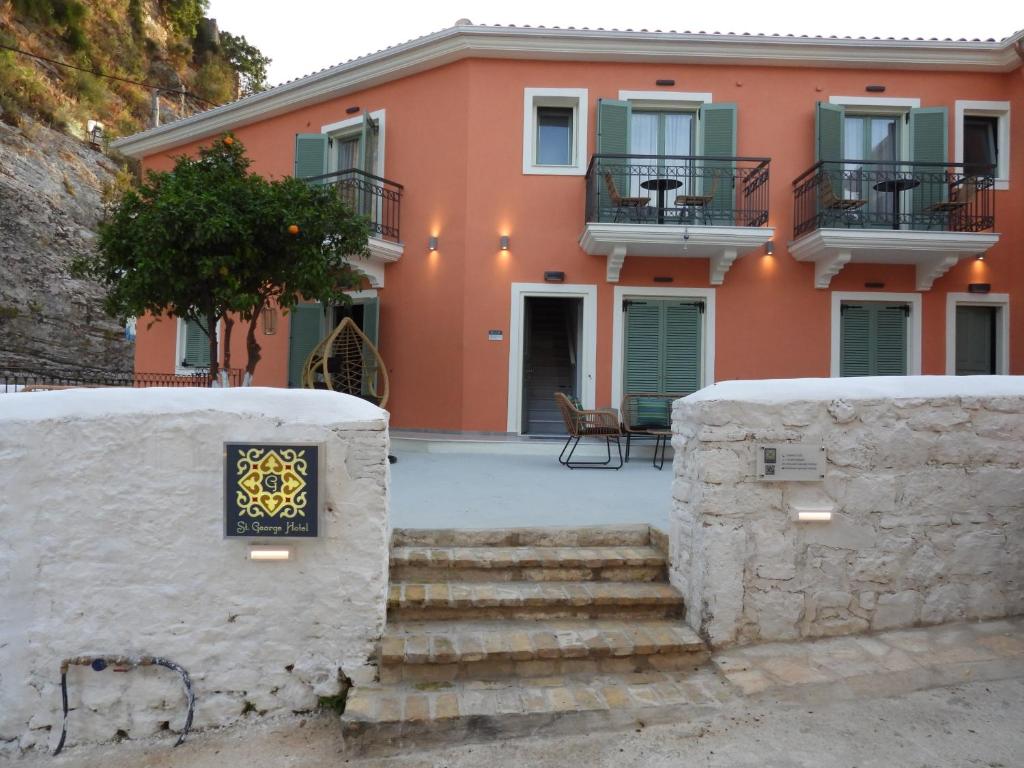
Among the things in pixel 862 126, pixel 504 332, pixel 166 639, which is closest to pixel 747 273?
pixel 862 126

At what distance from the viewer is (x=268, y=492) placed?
2.62 meters

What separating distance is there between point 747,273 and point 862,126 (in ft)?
9.62

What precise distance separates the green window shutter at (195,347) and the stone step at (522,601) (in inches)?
368

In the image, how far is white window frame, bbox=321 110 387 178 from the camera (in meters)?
9.23

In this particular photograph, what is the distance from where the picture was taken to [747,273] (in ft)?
28.1

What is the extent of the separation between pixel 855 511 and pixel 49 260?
16.5 meters

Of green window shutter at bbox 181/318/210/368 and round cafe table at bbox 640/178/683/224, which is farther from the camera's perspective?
green window shutter at bbox 181/318/210/368

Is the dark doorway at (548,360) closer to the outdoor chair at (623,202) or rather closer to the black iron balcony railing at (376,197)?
the outdoor chair at (623,202)

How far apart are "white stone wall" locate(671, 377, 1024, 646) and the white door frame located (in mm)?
5348

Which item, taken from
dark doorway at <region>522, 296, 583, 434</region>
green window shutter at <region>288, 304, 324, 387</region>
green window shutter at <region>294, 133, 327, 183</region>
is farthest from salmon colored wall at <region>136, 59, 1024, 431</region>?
green window shutter at <region>294, 133, 327, 183</region>

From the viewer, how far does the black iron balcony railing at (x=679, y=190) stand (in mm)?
8164

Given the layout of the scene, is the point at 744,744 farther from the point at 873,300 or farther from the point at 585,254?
the point at 873,300

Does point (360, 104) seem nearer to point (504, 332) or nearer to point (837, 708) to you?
point (504, 332)

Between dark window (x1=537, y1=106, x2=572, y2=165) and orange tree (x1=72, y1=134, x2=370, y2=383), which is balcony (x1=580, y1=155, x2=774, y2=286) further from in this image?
orange tree (x1=72, y1=134, x2=370, y2=383)
